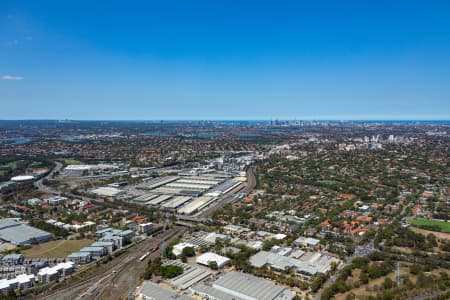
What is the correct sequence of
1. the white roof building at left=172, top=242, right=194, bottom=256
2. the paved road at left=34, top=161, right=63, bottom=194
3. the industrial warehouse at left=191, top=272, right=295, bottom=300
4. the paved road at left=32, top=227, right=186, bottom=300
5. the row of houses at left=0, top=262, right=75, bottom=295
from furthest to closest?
the paved road at left=34, top=161, right=63, bottom=194
the white roof building at left=172, top=242, right=194, bottom=256
the row of houses at left=0, top=262, right=75, bottom=295
the paved road at left=32, top=227, right=186, bottom=300
the industrial warehouse at left=191, top=272, right=295, bottom=300

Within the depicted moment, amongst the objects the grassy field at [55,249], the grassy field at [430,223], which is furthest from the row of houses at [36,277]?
the grassy field at [430,223]

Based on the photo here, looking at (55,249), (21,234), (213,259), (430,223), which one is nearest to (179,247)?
(213,259)

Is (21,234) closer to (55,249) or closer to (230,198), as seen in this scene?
(55,249)

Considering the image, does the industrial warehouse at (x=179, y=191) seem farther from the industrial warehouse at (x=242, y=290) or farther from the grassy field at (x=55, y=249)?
the industrial warehouse at (x=242, y=290)

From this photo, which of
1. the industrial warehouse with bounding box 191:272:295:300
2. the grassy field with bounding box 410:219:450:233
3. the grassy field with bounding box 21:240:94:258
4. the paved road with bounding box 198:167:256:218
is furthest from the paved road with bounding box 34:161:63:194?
the grassy field with bounding box 410:219:450:233

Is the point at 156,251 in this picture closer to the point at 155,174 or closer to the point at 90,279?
the point at 90,279

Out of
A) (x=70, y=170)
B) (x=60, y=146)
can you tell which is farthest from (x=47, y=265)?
(x=60, y=146)

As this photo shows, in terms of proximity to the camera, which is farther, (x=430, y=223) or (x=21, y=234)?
(x=430, y=223)

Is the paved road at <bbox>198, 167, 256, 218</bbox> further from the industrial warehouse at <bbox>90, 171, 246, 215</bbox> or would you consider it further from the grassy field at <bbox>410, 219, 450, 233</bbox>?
the grassy field at <bbox>410, 219, 450, 233</bbox>
